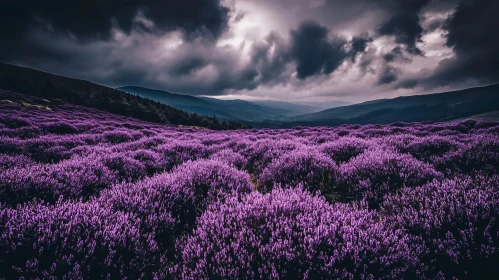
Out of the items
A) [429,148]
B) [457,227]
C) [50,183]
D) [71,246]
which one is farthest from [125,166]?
[429,148]

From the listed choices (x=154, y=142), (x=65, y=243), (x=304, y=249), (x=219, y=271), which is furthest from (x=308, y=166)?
(x=154, y=142)

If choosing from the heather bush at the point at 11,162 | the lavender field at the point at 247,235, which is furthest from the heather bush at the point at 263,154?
the heather bush at the point at 11,162

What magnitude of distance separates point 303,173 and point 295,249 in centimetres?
263

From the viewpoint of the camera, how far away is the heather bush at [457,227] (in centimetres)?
179

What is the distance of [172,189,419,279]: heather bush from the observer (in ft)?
5.60

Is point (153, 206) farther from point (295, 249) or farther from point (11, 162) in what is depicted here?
point (11, 162)

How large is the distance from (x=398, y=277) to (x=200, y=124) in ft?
189

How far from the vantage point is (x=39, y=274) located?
5.30 feet

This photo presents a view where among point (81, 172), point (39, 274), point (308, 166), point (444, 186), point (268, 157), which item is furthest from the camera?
point (268, 157)

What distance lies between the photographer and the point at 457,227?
6.93ft

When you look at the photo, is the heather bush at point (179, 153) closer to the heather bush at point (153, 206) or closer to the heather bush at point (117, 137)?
the heather bush at point (153, 206)

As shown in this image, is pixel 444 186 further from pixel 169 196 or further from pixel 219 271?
pixel 169 196

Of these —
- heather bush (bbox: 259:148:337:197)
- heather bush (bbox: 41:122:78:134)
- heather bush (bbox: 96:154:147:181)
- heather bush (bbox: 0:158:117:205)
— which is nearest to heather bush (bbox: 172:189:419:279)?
heather bush (bbox: 259:148:337:197)

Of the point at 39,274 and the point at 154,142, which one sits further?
the point at 154,142
